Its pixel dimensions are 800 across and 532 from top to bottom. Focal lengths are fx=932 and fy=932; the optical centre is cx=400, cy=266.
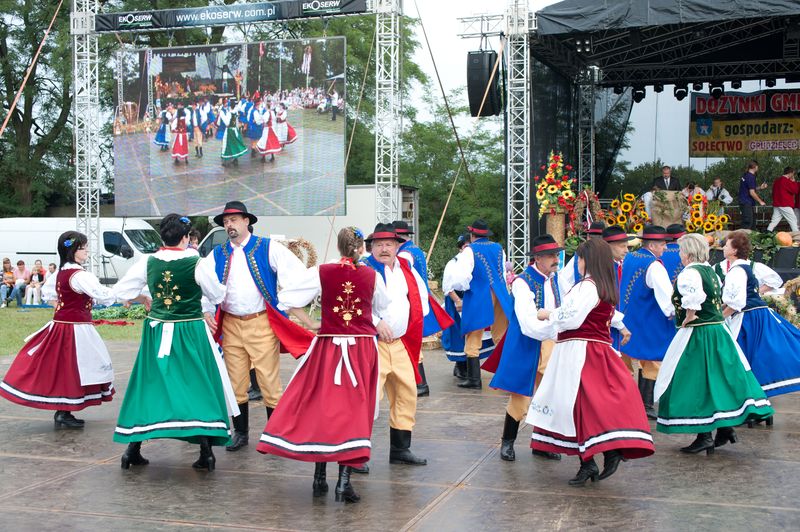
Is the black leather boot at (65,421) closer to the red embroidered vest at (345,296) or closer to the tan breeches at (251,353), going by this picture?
the tan breeches at (251,353)

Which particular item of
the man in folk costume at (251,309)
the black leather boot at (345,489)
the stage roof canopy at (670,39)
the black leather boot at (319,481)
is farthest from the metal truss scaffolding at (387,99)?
the black leather boot at (345,489)

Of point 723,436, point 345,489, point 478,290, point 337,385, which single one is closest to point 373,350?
point 337,385

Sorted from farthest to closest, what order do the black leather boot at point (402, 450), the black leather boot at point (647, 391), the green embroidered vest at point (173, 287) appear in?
the black leather boot at point (647, 391) < the black leather boot at point (402, 450) < the green embroidered vest at point (173, 287)

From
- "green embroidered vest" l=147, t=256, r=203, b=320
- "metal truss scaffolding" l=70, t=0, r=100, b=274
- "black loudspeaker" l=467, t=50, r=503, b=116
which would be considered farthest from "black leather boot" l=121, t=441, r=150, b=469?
"metal truss scaffolding" l=70, t=0, r=100, b=274

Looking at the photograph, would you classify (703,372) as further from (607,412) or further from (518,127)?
(518,127)

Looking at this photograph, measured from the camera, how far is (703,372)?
243 inches

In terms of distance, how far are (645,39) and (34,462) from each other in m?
13.1

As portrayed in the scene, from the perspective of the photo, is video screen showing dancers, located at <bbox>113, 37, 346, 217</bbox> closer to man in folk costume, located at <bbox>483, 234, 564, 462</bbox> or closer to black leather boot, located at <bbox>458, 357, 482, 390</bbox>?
black leather boot, located at <bbox>458, 357, 482, 390</bbox>

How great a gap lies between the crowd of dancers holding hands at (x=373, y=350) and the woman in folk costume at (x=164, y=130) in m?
12.6

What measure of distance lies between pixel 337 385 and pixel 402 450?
112 centimetres

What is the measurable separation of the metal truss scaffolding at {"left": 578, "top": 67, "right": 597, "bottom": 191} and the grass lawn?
9442 mm

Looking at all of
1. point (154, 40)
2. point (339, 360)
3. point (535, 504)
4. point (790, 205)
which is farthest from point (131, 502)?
point (154, 40)

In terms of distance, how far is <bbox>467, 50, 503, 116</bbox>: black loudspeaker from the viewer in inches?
600

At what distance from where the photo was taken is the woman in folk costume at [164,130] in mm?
19203
